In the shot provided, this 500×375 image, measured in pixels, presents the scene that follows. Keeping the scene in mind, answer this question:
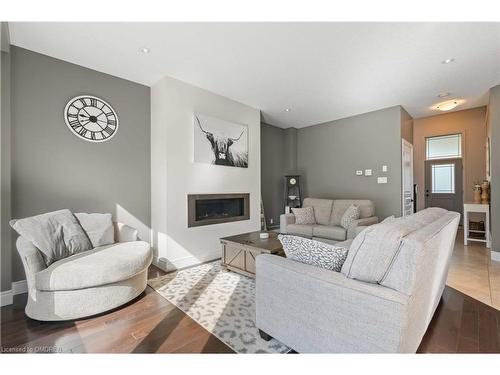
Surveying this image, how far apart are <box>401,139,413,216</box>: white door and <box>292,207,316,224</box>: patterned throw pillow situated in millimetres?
1685

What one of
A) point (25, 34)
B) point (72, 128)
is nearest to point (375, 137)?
point (72, 128)

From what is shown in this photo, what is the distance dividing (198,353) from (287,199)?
4.38 meters

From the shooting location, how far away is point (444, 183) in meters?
5.86

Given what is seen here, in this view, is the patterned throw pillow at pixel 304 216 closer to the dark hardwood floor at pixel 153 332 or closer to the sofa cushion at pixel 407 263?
the dark hardwood floor at pixel 153 332

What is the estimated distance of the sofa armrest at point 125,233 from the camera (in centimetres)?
274

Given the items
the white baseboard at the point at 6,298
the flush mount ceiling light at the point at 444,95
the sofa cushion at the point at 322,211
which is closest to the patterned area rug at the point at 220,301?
the white baseboard at the point at 6,298

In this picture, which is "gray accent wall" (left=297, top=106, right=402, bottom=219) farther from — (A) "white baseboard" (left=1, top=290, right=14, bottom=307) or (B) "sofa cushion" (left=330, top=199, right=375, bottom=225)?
(A) "white baseboard" (left=1, top=290, right=14, bottom=307)

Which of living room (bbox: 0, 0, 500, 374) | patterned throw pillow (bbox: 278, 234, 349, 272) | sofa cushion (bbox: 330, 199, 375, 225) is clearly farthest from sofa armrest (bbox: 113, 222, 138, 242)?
sofa cushion (bbox: 330, 199, 375, 225)

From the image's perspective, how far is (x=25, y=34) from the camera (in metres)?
2.30

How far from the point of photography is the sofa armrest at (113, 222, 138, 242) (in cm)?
274

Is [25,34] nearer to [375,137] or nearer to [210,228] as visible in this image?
[210,228]

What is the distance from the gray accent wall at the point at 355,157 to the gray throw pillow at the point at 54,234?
463cm

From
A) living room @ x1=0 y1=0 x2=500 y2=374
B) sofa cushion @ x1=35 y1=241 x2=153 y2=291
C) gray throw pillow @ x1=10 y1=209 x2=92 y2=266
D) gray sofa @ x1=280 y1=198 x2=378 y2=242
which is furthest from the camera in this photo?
gray sofa @ x1=280 y1=198 x2=378 y2=242

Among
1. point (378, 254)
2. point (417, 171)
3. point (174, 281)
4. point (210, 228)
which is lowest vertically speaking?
point (174, 281)
